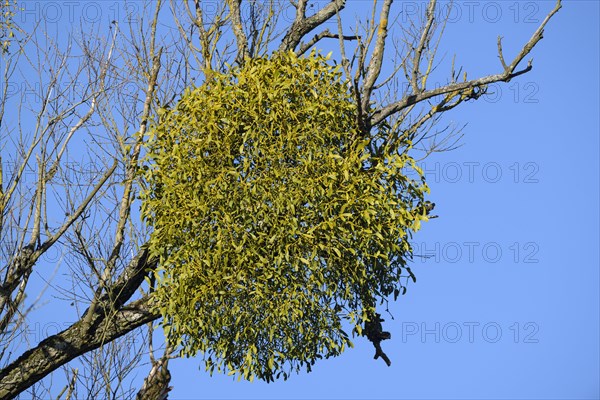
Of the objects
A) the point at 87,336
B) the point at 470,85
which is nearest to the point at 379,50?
the point at 470,85

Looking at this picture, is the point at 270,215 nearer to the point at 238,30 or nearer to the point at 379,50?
the point at 379,50

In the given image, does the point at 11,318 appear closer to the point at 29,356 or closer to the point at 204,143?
the point at 29,356

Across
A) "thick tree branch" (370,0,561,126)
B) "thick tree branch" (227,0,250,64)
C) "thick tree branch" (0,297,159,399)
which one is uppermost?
"thick tree branch" (227,0,250,64)

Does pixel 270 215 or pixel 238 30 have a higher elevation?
pixel 238 30

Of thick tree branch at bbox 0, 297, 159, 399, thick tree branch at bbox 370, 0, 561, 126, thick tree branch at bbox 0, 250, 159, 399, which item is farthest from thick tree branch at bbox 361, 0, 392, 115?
thick tree branch at bbox 0, 297, 159, 399

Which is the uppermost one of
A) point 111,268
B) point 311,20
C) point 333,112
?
point 311,20

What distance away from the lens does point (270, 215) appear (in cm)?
594

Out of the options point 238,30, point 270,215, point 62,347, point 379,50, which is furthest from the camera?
point 238,30

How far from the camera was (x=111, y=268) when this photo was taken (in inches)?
287

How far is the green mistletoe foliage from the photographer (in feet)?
19.5

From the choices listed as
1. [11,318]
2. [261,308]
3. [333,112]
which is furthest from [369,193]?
[11,318]

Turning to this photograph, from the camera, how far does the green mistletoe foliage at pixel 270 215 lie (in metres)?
5.96

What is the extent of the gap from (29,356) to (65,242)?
0.91 meters

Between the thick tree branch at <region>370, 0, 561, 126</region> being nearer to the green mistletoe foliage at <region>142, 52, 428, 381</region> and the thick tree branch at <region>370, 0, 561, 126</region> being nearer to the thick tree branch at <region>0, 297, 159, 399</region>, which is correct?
the green mistletoe foliage at <region>142, 52, 428, 381</region>
